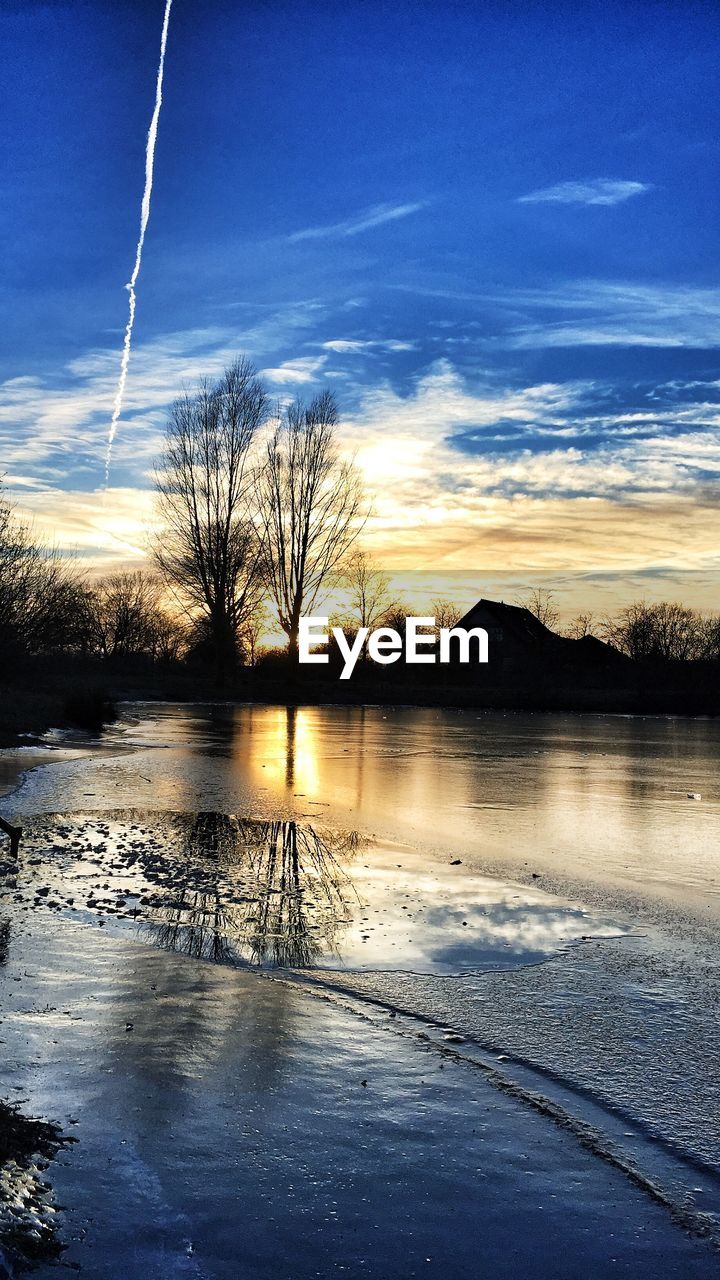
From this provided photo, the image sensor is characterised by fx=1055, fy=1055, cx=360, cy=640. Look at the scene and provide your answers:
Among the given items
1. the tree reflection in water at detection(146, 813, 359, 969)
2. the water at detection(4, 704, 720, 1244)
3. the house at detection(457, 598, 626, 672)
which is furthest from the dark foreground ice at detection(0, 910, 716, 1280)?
the house at detection(457, 598, 626, 672)

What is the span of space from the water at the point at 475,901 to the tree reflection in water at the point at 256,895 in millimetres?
30

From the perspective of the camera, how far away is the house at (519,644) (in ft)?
277

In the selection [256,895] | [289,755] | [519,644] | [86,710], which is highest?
[519,644]

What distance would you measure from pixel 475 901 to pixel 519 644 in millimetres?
78237

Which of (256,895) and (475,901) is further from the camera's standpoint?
(475,901)

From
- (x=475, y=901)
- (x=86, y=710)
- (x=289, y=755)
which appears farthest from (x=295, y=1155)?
(x=86, y=710)

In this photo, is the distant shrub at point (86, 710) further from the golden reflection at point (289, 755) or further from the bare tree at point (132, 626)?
the bare tree at point (132, 626)

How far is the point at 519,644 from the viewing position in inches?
3366

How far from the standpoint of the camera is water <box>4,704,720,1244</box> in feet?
16.1

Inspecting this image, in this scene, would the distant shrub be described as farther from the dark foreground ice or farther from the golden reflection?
the dark foreground ice

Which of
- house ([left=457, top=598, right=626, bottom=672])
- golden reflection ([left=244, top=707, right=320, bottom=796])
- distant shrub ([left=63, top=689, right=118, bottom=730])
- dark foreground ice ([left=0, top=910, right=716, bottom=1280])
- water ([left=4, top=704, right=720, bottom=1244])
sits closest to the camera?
dark foreground ice ([left=0, top=910, right=716, bottom=1280])

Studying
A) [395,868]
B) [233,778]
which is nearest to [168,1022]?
[395,868]

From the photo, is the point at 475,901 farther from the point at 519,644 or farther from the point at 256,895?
the point at 519,644

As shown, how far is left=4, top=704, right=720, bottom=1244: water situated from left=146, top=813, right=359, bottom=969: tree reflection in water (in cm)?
3
